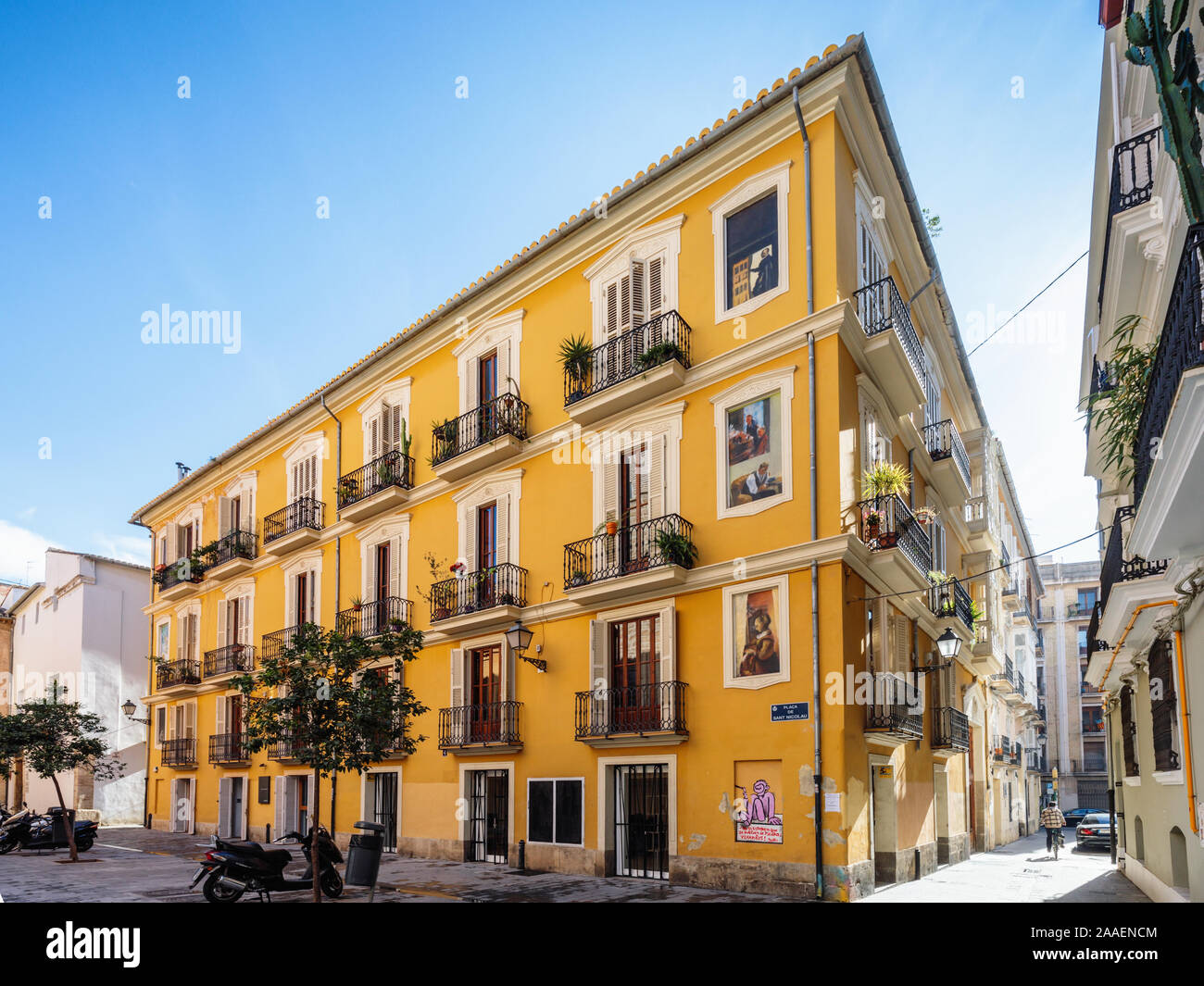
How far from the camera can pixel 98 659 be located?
36156mm

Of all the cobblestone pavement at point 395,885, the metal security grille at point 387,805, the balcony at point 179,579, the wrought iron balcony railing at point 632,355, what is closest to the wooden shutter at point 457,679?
the metal security grille at point 387,805

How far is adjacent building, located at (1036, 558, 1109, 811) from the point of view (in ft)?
171

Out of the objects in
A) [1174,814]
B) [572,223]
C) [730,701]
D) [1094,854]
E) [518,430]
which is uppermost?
[572,223]

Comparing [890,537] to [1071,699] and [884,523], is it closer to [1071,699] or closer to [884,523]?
[884,523]

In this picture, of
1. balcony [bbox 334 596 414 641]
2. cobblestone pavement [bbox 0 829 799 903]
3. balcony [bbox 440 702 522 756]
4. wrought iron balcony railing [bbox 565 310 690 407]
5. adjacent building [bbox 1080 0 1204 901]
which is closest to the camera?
adjacent building [bbox 1080 0 1204 901]

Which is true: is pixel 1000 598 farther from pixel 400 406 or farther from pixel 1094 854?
pixel 400 406

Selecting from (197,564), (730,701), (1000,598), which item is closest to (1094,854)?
(1000,598)

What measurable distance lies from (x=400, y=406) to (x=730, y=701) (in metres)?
12.4

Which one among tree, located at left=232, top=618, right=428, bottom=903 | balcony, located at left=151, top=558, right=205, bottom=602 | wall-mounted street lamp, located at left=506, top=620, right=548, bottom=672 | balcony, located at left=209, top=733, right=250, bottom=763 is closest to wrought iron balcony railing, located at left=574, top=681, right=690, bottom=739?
wall-mounted street lamp, located at left=506, top=620, right=548, bottom=672

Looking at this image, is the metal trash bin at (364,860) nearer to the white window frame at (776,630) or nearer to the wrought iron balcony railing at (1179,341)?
the white window frame at (776,630)

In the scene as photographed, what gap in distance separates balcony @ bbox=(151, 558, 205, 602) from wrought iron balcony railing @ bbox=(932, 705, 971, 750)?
22570mm

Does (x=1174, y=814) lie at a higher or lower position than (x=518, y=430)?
lower

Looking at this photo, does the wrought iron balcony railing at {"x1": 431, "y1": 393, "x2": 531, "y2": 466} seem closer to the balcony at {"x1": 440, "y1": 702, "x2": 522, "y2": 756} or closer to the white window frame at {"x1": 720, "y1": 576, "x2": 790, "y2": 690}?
the balcony at {"x1": 440, "y1": 702, "x2": 522, "y2": 756}

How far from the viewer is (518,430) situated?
19.2 meters
